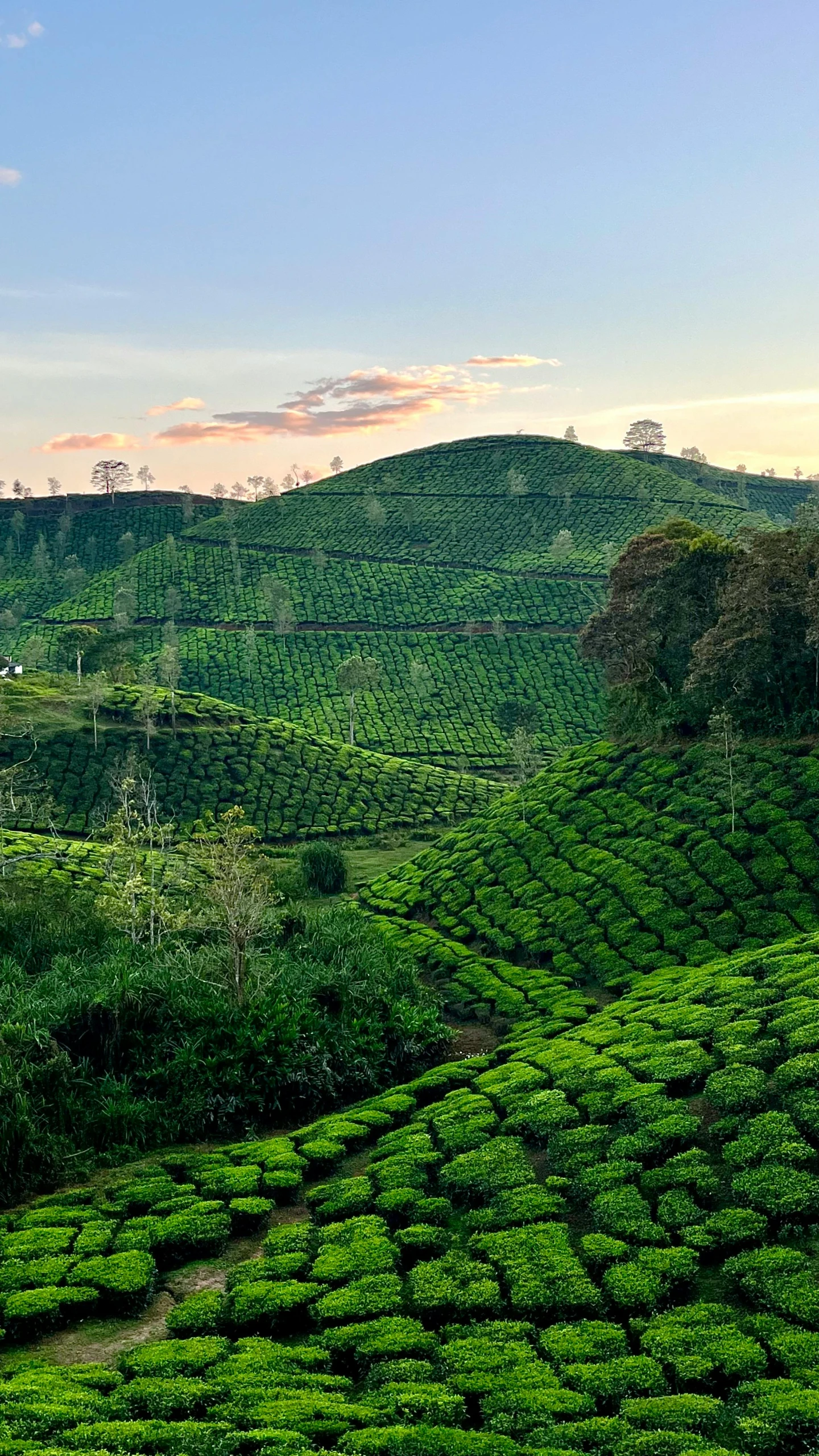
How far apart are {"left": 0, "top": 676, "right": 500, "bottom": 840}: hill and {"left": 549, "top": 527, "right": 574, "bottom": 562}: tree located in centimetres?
7446

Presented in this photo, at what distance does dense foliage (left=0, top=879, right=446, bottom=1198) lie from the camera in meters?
27.6

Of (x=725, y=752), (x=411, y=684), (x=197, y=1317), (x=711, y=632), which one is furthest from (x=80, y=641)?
(x=197, y=1317)

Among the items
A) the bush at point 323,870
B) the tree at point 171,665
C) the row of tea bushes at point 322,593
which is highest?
the row of tea bushes at point 322,593

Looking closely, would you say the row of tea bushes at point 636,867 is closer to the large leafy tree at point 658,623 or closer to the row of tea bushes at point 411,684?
the large leafy tree at point 658,623

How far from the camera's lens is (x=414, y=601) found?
151 meters

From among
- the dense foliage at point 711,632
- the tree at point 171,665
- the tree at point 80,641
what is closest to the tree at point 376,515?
the tree at point 171,665

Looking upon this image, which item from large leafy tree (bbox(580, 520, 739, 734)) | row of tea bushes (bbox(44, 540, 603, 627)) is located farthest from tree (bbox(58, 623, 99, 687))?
large leafy tree (bbox(580, 520, 739, 734))

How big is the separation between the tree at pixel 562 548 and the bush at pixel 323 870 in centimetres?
10568

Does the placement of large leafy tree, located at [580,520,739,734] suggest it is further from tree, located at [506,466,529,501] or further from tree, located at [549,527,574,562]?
tree, located at [506,466,529,501]

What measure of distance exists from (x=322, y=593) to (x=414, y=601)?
1357cm

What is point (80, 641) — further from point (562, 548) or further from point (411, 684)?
point (562, 548)

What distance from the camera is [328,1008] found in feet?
111

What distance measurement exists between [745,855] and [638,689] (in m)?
16.4

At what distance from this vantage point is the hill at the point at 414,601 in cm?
11619
